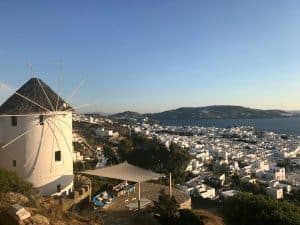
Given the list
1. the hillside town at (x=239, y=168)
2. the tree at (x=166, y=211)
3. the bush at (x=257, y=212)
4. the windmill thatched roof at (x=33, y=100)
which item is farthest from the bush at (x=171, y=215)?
the hillside town at (x=239, y=168)

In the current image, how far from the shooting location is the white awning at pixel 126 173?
14009 mm

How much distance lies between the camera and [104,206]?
13594 mm

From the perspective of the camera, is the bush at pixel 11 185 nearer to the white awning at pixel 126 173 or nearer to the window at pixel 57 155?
the window at pixel 57 155

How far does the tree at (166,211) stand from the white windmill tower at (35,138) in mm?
4672

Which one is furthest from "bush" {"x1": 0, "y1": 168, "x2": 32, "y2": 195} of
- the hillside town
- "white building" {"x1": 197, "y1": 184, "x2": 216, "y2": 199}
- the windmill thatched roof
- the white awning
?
"white building" {"x1": 197, "y1": 184, "x2": 216, "y2": 199}

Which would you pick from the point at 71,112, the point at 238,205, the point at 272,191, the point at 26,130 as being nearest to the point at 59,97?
the point at 71,112

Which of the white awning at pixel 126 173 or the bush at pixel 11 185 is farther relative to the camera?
the white awning at pixel 126 173

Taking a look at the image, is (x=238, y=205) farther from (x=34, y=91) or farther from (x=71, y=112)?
(x=34, y=91)

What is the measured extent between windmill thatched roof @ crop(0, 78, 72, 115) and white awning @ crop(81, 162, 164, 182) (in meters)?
3.08

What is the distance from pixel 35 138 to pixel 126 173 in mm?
3990

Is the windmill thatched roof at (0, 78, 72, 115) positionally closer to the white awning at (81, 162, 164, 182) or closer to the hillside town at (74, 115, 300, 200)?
the white awning at (81, 162, 164, 182)

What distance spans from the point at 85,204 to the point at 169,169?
21703 millimetres

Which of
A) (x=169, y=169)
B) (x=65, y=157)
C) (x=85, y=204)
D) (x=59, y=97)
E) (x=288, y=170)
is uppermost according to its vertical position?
(x=59, y=97)

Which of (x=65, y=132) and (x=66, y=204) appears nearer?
(x=66, y=204)
